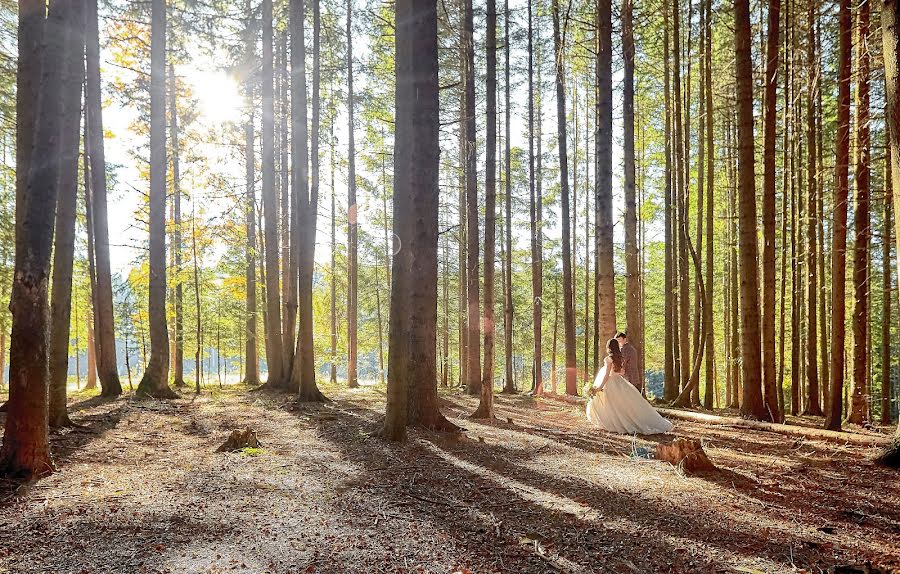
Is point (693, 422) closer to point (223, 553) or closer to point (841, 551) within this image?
point (841, 551)

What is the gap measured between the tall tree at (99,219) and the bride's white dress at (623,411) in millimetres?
11260

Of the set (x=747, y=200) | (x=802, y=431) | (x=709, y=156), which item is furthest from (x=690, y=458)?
(x=709, y=156)

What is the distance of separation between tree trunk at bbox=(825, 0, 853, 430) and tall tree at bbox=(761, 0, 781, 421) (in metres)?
0.90

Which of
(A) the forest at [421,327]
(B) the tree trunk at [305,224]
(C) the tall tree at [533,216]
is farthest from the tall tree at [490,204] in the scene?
(C) the tall tree at [533,216]

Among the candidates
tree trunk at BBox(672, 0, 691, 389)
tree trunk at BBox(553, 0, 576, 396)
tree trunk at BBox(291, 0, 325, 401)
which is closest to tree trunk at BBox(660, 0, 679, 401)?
tree trunk at BBox(672, 0, 691, 389)

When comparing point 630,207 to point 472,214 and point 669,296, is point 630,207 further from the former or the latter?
point 472,214

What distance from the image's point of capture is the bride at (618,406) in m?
8.95

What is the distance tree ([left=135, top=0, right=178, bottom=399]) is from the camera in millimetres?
12773

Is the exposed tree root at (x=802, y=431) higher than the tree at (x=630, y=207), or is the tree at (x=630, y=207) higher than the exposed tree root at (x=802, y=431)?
the tree at (x=630, y=207)

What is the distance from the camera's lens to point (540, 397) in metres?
16.4

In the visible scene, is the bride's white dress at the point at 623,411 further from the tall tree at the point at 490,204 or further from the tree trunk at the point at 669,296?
the tree trunk at the point at 669,296

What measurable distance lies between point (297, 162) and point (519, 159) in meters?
12.0

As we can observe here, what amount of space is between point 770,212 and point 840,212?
1365mm

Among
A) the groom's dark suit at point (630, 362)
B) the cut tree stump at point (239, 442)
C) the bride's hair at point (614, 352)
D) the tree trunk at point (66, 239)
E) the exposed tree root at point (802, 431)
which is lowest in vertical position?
the exposed tree root at point (802, 431)
